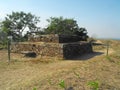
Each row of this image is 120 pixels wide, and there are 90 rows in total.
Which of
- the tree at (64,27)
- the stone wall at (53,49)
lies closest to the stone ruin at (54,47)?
the stone wall at (53,49)

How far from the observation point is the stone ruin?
42.8ft

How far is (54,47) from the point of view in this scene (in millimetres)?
13250

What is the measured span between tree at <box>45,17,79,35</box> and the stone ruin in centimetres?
1530

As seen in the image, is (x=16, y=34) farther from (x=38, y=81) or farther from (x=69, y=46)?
(x=38, y=81)

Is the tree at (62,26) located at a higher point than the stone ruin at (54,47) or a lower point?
higher

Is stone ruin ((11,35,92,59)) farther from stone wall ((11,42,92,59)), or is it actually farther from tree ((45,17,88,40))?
tree ((45,17,88,40))

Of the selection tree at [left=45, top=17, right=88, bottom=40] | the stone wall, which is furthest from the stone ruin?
tree at [left=45, top=17, right=88, bottom=40]

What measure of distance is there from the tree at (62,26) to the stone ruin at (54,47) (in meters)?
15.3

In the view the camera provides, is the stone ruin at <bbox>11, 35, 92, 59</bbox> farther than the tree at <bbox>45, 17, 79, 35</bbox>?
No

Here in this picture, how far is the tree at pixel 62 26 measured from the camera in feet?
108

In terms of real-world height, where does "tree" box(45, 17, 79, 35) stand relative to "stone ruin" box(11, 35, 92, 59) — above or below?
above

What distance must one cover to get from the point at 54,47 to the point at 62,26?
69.0 feet

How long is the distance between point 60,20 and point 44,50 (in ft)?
73.2

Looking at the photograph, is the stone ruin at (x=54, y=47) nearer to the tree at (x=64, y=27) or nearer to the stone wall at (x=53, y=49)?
the stone wall at (x=53, y=49)
